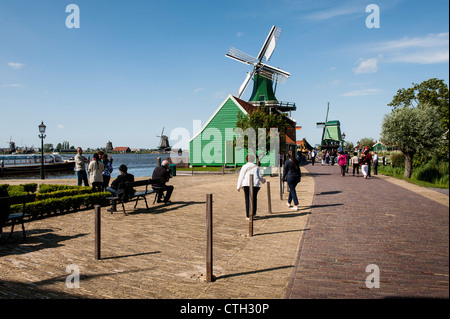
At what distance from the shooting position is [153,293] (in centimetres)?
431

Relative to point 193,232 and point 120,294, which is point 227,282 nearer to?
point 120,294

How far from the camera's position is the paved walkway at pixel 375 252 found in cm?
406

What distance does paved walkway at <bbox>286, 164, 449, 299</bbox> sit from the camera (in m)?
4.06

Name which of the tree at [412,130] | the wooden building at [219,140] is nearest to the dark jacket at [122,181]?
the tree at [412,130]

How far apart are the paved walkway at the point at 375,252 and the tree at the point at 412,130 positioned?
38.8ft

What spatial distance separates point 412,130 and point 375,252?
1772 centimetres

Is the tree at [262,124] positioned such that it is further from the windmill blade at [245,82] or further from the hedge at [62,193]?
the windmill blade at [245,82]

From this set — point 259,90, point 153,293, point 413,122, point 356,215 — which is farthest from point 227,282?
point 259,90

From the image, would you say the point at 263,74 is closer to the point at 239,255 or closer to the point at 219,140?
the point at 219,140

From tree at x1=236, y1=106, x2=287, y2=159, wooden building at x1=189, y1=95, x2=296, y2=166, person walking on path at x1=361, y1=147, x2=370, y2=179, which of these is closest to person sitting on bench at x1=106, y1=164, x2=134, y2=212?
tree at x1=236, y1=106, x2=287, y2=159

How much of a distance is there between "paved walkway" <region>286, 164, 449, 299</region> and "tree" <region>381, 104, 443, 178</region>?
1184 cm

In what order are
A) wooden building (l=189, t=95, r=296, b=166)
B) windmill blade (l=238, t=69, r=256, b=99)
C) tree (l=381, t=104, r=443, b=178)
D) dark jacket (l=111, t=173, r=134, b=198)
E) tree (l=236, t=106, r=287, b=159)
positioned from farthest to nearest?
windmill blade (l=238, t=69, r=256, b=99) < wooden building (l=189, t=95, r=296, b=166) < tree (l=236, t=106, r=287, b=159) < tree (l=381, t=104, r=443, b=178) < dark jacket (l=111, t=173, r=134, b=198)

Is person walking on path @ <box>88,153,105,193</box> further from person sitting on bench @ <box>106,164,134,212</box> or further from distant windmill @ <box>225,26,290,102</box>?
distant windmill @ <box>225,26,290,102</box>

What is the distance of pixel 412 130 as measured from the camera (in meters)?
20.2
